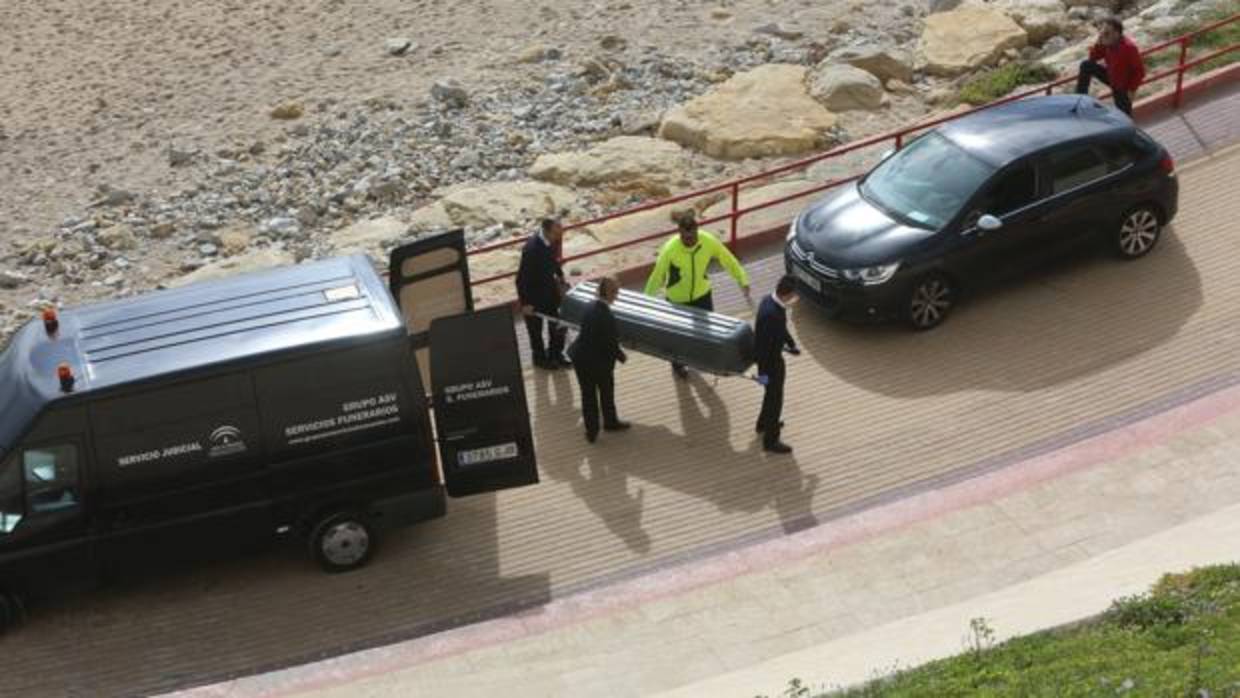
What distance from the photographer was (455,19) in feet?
102

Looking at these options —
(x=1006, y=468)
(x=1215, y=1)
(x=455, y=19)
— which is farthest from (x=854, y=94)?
(x=1006, y=468)

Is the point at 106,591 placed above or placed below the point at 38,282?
above

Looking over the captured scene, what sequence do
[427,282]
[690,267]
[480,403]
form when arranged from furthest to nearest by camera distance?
[690,267] < [427,282] < [480,403]

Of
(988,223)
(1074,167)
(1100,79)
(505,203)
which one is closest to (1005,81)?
(1100,79)

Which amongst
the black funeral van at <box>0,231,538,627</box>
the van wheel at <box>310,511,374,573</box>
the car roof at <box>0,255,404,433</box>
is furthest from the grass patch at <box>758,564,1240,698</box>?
the car roof at <box>0,255,404,433</box>

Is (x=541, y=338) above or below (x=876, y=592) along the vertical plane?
above

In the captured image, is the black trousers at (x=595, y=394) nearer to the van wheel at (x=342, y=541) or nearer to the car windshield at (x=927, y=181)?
the van wheel at (x=342, y=541)

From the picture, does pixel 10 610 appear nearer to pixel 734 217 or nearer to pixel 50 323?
pixel 50 323

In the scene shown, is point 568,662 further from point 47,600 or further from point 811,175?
point 811,175

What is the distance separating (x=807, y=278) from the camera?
15.5m

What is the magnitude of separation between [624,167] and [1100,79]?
274 inches

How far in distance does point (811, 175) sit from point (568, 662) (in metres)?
9.47

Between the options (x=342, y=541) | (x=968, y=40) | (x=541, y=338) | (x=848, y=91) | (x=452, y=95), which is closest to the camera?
(x=342, y=541)

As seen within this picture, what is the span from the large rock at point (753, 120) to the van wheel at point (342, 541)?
38.6 ft
